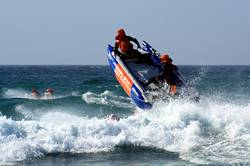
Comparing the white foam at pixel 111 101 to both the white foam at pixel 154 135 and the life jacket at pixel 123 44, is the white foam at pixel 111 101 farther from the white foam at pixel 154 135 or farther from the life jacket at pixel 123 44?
the white foam at pixel 154 135

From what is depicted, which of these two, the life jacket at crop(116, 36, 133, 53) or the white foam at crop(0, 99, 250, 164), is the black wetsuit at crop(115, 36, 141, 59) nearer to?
the life jacket at crop(116, 36, 133, 53)

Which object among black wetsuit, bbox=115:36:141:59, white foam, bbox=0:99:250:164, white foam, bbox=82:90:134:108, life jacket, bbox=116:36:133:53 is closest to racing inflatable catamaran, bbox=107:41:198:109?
black wetsuit, bbox=115:36:141:59

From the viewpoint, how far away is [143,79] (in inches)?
612

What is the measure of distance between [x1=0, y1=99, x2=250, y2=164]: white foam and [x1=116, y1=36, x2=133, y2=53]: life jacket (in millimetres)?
2769

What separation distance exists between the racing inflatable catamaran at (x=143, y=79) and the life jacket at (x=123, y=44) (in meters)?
0.29

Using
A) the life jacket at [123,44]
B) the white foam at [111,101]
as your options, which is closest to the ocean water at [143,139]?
the life jacket at [123,44]

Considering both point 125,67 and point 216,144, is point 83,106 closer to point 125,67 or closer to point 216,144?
point 125,67

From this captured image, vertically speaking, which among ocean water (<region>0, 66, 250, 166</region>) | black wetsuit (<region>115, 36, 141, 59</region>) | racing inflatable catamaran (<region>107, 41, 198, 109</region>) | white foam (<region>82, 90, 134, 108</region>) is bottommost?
ocean water (<region>0, 66, 250, 166</region>)

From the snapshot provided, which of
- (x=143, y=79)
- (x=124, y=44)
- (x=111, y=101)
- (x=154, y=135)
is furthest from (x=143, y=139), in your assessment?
(x=111, y=101)

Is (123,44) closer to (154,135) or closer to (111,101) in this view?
(154,135)

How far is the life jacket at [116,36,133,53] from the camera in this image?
16141mm

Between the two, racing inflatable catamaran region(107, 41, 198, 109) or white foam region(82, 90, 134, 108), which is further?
white foam region(82, 90, 134, 108)

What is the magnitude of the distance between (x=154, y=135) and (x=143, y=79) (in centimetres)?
364

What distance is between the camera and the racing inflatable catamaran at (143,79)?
14672mm
